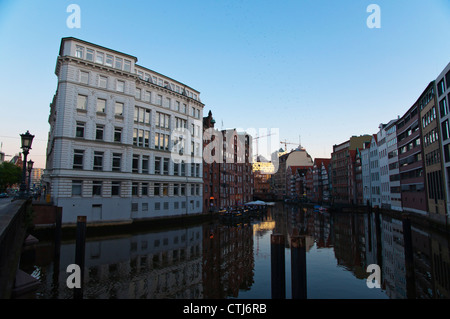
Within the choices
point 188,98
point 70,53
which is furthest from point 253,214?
point 70,53

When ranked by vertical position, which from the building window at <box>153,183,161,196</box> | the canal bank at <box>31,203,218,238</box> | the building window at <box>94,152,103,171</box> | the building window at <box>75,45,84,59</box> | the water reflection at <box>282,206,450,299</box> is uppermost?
the building window at <box>75,45,84,59</box>

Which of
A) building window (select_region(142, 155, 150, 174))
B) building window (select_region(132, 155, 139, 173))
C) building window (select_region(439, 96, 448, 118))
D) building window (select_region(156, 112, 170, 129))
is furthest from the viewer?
building window (select_region(156, 112, 170, 129))

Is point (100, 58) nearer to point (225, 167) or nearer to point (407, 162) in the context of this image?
point (225, 167)

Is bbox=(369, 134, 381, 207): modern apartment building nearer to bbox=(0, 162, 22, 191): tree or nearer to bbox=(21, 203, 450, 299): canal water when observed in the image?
bbox=(21, 203, 450, 299): canal water

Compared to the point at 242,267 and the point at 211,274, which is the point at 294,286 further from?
the point at 242,267

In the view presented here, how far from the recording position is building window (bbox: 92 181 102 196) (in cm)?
3597

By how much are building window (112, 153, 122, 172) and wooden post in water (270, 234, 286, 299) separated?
32388 millimetres

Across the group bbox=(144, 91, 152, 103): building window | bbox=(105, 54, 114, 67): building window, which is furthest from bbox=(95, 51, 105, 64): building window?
bbox=(144, 91, 152, 103): building window

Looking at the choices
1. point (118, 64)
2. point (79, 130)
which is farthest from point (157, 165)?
point (118, 64)

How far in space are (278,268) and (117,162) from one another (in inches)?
1301

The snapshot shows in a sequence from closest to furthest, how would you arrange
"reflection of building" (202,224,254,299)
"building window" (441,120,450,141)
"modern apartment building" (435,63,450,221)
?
1. "reflection of building" (202,224,254,299)
2. "modern apartment building" (435,63,450,221)
3. "building window" (441,120,450,141)

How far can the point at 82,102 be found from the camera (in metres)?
36.1

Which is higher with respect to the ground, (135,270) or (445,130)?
(445,130)

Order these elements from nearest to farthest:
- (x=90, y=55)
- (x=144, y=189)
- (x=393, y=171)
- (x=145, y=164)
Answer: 1. (x=90, y=55)
2. (x=144, y=189)
3. (x=145, y=164)
4. (x=393, y=171)
